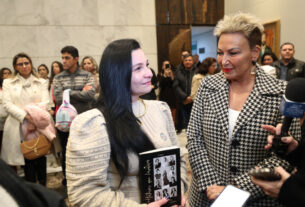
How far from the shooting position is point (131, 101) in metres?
1.23

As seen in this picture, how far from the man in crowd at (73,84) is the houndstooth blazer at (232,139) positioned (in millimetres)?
2017

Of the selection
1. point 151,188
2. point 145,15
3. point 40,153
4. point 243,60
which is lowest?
point 40,153

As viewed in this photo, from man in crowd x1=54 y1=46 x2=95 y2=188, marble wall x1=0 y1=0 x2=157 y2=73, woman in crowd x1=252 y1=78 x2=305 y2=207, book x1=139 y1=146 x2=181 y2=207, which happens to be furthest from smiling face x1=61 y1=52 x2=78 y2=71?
marble wall x1=0 y1=0 x2=157 y2=73

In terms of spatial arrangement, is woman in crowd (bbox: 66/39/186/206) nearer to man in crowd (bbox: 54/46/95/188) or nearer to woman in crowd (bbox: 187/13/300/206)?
woman in crowd (bbox: 187/13/300/206)

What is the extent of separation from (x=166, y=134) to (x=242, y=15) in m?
0.90

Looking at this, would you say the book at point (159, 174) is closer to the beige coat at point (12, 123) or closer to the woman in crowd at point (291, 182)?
the woman in crowd at point (291, 182)

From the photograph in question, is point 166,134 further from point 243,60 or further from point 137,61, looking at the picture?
point 243,60

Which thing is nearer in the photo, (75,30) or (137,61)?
(137,61)

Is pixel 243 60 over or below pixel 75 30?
below

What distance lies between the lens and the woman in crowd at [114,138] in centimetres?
104

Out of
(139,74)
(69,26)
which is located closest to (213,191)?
(139,74)

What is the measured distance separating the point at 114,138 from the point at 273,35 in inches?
253

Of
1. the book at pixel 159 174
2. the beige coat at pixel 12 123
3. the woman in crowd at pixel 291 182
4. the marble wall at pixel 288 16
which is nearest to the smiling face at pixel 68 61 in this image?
the beige coat at pixel 12 123

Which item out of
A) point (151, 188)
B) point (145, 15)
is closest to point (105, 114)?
point (151, 188)
